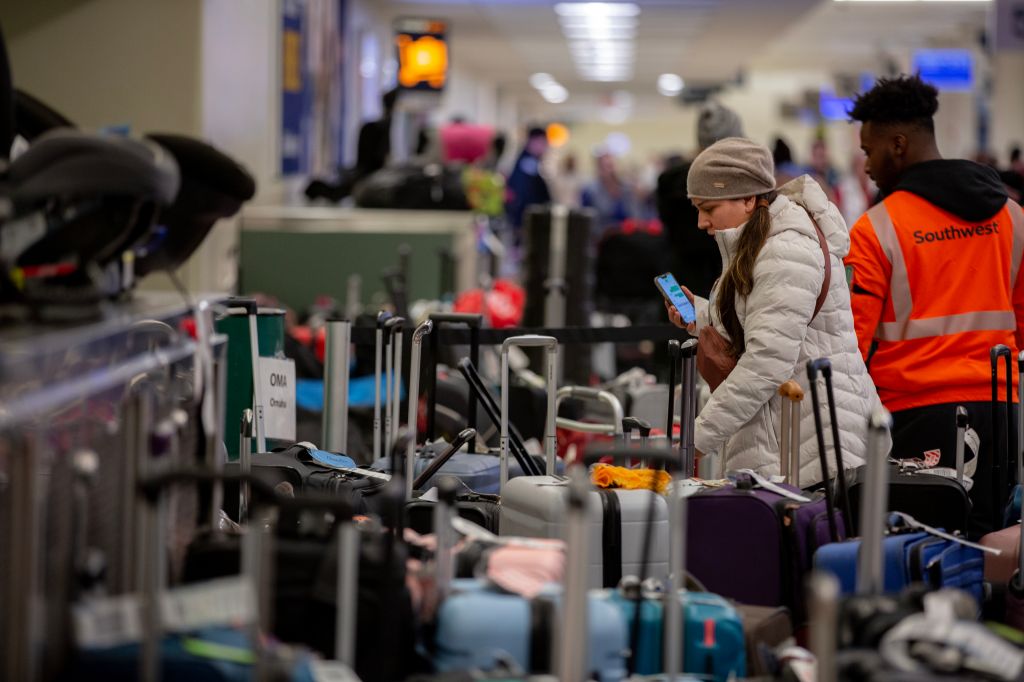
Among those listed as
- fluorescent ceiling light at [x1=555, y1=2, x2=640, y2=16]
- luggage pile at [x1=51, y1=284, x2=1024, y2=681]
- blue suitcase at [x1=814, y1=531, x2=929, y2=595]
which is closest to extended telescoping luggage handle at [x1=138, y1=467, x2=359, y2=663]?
luggage pile at [x1=51, y1=284, x2=1024, y2=681]

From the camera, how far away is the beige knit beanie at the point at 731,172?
3.74m

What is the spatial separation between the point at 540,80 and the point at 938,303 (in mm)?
26329

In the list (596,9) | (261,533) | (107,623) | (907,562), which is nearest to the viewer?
(107,623)

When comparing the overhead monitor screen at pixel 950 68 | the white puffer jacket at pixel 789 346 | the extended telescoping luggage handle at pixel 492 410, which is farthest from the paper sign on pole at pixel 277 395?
the overhead monitor screen at pixel 950 68

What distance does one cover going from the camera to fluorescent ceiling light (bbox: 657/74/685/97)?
29.6 meters

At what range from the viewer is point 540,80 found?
98.7 ft

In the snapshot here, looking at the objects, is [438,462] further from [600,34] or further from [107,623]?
[600,34]

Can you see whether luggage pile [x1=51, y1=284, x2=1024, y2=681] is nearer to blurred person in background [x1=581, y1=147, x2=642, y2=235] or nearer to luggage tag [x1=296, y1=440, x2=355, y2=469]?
luggage tag [x1=296, y1=440, x2=355, y2=469]

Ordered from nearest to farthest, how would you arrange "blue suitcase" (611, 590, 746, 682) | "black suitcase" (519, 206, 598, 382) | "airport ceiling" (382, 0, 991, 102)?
"blue suitcase" (611, 590, 746, 682)
"black suitcase" (519, 206, 598, 382)
"airport ceiling" (382, 0, 991, 102)

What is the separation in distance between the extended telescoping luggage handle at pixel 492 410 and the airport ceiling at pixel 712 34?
12.2m

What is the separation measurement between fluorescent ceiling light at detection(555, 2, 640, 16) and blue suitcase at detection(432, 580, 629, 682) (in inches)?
547

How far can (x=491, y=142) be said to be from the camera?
45.2 feet

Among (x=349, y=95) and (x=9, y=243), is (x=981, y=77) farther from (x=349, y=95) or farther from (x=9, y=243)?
(x=9, y=243)

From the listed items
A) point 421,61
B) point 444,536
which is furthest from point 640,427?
point 421,61
